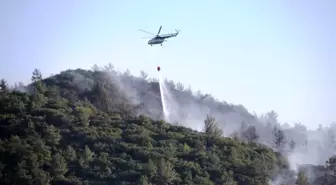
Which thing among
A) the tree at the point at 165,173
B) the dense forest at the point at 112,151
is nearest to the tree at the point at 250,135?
the dense forest at the point at 112,151

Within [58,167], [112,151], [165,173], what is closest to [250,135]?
[112,151]

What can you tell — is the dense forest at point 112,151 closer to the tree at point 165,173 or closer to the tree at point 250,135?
the tree at point 165,173

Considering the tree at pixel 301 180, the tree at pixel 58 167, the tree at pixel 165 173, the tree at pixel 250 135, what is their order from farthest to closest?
the tree at pixel 250 135 < the tree at pixel 301 180 < the tree at pixel 165 173 < the tree at pixel 58 167

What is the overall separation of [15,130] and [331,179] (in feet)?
160

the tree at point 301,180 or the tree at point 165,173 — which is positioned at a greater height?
the tree at point 301,180

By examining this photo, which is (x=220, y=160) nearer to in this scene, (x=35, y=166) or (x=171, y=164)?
(x=171, y=164)

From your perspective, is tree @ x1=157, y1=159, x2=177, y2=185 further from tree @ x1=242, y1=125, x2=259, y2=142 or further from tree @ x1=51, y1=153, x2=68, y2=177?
tree @ x1=242, y1=125, x2=259, y2=142

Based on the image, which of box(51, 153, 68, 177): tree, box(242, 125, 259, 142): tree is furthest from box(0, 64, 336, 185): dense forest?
box(242, 125, 259, 142): tree

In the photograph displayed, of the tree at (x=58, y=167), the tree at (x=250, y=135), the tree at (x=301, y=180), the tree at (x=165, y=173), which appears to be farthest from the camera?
the tree at (x=250, y=135)

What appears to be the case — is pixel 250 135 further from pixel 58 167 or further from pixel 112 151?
pixel 58 167

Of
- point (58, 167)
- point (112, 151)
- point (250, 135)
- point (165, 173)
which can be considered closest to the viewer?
point (58, 167)

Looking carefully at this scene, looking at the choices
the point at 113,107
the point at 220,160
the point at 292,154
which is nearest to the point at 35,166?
the point at 220,160

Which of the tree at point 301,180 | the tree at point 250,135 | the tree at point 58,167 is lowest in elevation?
the tree at point 58,167

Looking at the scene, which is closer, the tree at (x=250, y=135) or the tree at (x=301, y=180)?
the tree at (x=301, y=180)
